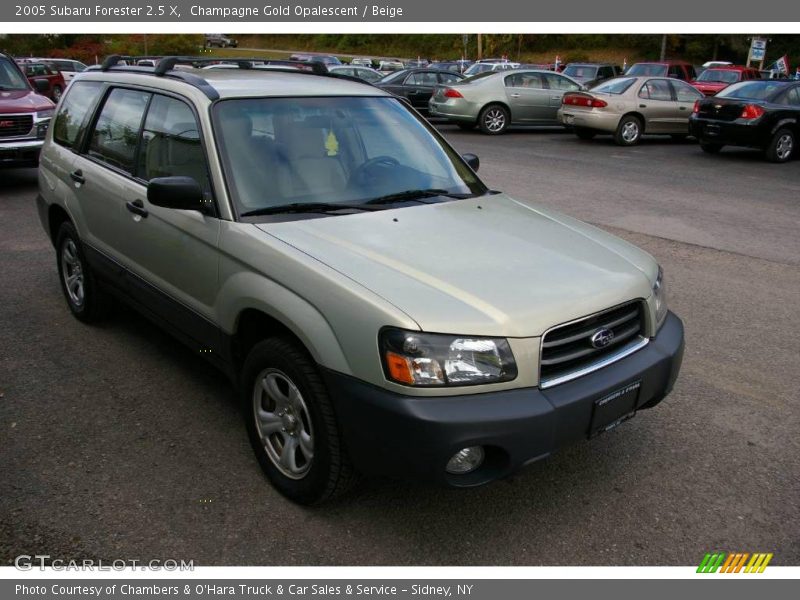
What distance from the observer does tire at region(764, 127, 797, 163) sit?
46.7 feet

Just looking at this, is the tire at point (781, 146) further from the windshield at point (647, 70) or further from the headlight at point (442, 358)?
the headlight at point (442, 358)

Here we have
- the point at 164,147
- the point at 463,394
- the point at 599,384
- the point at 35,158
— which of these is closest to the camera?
the point at 463,394

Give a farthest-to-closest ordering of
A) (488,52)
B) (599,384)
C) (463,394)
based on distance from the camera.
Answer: (488,52) < (599,384) < (463,394)

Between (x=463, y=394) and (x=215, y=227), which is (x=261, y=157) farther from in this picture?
(x=463, y=394)

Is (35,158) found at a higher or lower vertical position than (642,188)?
higher

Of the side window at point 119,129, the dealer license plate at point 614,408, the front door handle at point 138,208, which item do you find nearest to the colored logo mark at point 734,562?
the dealer license plate at point 614,408

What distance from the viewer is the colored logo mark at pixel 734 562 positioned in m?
2.90

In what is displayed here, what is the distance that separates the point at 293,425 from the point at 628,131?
15.3m

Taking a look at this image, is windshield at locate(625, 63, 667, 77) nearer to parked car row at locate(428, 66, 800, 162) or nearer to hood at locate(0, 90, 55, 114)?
parked car row at locate(428, 66, 800, 162)

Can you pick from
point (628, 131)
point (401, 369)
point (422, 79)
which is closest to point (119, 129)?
point (401, 369)

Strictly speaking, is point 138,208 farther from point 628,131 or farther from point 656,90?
point 656,90

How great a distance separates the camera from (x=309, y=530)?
306cm

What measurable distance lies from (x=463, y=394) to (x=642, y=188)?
9452mm

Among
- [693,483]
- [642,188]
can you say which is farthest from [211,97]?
[642,188]
